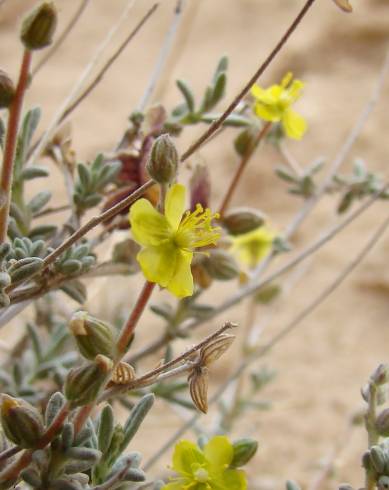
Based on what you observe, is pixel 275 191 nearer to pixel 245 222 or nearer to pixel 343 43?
pixel 343 43

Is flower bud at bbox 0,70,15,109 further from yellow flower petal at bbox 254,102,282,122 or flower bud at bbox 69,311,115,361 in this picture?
yellow flower petal at bbox 254,102,282,122

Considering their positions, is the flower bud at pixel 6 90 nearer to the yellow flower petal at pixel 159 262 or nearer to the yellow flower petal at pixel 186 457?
the yellow flower petal at pixel 159 262

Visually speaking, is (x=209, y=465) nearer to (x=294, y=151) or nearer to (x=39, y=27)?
(x=39, y=27)

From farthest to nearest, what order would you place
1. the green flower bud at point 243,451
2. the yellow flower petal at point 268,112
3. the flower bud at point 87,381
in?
the yellow flower petal at point 268,112 → the green flower bud at point 243,451 → the flower bud at point 87,381

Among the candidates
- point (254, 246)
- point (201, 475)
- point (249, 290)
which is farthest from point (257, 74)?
point (254, 246)

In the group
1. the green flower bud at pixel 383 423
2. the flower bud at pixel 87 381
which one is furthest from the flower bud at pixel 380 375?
the flower bud at pixel 87 381

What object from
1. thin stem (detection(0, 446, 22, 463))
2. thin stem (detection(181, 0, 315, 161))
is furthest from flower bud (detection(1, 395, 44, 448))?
thin stem (detection(181, 0, 315, 161))

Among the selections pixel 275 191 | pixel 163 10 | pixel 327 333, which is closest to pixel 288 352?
pixel 327 333

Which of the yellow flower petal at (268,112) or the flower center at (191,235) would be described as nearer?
the flower center at (191,235)
